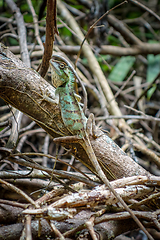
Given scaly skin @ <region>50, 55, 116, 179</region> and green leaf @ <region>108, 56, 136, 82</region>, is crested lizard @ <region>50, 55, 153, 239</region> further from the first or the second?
green leaf @ <region>108, 56, 136, 82</region>

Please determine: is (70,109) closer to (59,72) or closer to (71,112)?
(71,112)

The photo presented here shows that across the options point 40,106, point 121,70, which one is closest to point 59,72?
point 40,106

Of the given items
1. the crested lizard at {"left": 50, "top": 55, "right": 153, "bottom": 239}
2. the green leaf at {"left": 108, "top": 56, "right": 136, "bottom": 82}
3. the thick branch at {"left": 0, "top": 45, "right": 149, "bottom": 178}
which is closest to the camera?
the thick branch at {"left": 0, "top": 45, "right": 149, "bottom": 178}

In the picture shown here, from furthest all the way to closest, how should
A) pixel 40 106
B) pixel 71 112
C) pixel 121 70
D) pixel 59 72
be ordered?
pixel 121 70
pixel 59 72
pixel 71 112
pixel 40 106

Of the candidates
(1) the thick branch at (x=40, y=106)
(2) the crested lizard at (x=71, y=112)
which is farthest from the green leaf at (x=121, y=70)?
(1) the thick branch at (x=40, y=106)

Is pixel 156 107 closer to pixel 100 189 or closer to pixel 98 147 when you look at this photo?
pixel 98 147

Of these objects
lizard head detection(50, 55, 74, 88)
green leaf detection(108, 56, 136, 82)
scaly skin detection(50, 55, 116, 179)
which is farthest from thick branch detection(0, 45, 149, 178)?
green leaf detection(108, 56, 136, 82)

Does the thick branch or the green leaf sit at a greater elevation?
the green leaf

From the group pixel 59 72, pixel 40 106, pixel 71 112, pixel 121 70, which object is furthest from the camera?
pixel 121 70
